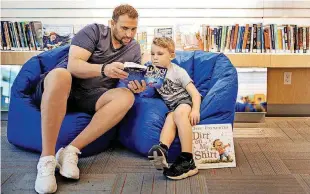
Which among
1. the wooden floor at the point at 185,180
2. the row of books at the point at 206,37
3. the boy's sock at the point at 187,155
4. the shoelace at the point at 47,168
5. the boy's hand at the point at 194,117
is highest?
the row of books at the point at 206,37

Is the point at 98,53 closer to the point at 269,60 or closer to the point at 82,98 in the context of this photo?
the point at 82,98

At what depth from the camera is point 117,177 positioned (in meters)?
2.23

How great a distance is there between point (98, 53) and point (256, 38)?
5.67 ft

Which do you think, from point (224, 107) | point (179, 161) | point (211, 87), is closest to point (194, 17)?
point (211, 87)

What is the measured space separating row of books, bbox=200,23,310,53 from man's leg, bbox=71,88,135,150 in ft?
4.86

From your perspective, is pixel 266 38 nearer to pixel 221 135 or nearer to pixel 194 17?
pixel 194 17

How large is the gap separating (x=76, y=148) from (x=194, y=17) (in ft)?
6.30

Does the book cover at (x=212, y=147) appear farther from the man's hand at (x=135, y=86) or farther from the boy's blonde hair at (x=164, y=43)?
the boy's blonde hair at (x=164, y=43)

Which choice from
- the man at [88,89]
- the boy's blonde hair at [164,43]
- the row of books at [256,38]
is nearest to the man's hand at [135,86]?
the man at [88,89]

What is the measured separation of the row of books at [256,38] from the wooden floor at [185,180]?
1009 millimetres

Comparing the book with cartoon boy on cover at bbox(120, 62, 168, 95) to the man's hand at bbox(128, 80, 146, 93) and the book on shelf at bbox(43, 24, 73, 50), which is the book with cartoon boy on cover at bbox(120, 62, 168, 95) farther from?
the book on shelf at bbox(43, 24, 73, 50)

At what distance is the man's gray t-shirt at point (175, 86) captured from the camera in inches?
102

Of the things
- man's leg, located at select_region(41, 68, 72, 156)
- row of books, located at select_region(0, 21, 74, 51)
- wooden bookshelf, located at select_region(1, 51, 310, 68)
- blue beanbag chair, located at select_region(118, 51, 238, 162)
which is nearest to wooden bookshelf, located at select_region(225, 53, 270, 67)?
wooden bookshelf, located at select_region(1, 51, 310, 68)

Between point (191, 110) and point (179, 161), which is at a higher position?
point (191, 110)
